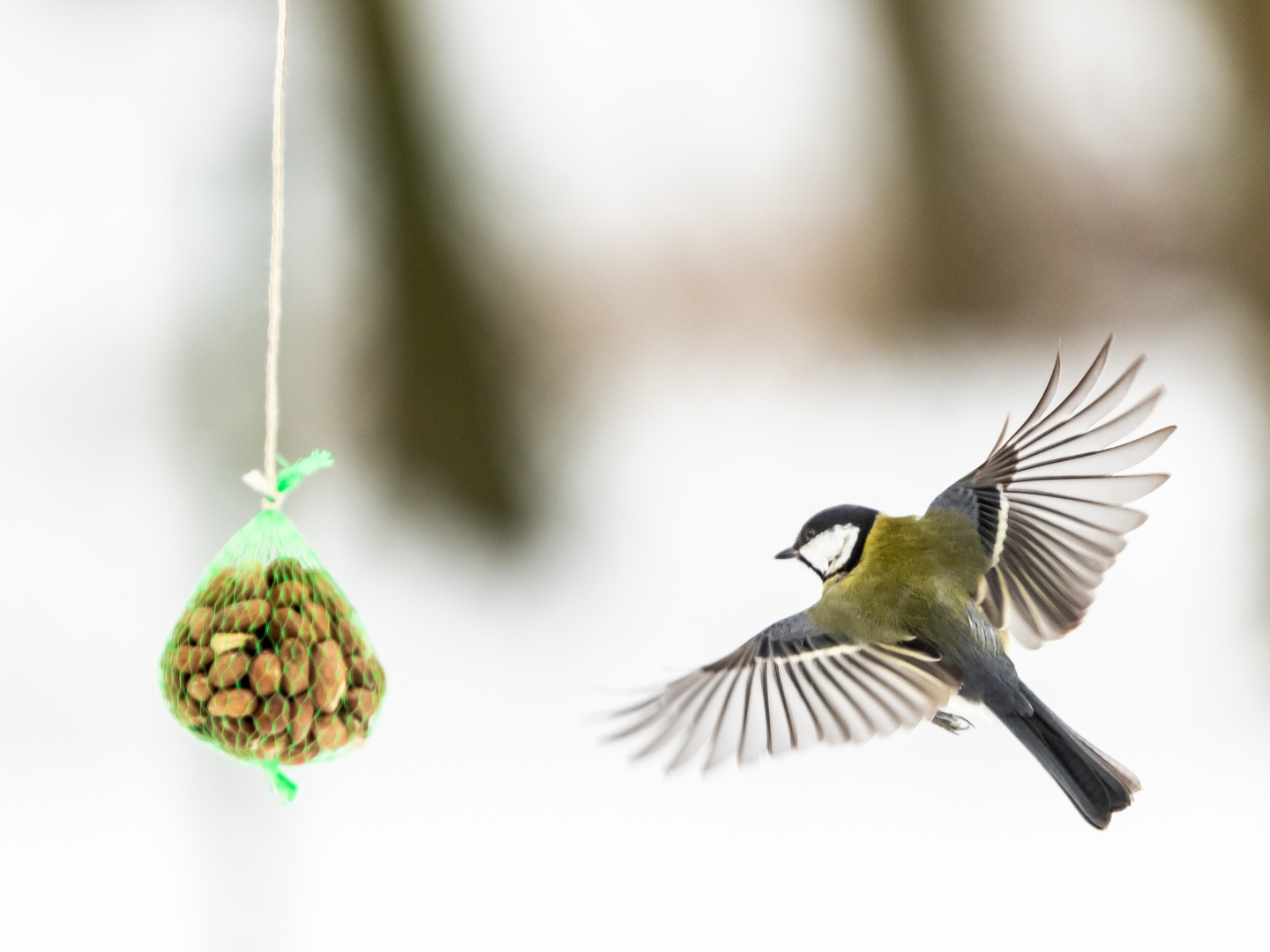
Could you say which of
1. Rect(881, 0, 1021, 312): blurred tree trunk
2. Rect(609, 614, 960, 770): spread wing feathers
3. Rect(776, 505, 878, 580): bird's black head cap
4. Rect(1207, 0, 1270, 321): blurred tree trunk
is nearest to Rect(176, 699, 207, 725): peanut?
Rect(609, 614, 960, 770): spread wing feathers

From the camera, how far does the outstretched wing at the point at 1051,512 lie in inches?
24.5

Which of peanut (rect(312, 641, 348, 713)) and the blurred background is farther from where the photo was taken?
the blurred background

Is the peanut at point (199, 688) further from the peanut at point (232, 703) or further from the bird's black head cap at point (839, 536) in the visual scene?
the bird's black head cap at point (839, 536)

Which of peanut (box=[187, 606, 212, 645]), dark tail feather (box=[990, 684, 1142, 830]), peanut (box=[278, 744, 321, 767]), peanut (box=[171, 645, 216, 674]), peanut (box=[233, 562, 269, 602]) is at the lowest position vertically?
dark tail feather (box=[990, 684, 1142, 830])

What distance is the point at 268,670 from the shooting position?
58 cm

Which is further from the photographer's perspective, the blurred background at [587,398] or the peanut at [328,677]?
the blurred background at [587,398]

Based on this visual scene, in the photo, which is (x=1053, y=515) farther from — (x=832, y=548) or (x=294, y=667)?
(x=294, y=667)

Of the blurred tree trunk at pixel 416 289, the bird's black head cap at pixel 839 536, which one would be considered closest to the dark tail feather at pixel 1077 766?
the bird's black head cap at pixel 839 536

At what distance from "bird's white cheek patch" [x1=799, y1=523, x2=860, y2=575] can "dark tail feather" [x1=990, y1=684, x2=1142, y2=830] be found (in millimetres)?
130

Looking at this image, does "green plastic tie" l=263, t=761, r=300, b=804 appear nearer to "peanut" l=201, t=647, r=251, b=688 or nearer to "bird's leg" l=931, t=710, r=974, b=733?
"peanut" l=201, t=647, r=251, b=688

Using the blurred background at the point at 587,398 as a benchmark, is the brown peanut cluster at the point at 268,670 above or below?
below

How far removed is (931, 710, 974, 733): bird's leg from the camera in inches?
26.1

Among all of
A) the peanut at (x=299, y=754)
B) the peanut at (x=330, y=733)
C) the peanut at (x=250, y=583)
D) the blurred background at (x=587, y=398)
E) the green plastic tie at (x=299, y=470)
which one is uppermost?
the blurred background at (x=587, y=398)

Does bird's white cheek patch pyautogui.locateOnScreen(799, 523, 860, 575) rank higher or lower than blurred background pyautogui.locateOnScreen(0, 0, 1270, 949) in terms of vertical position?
lower
